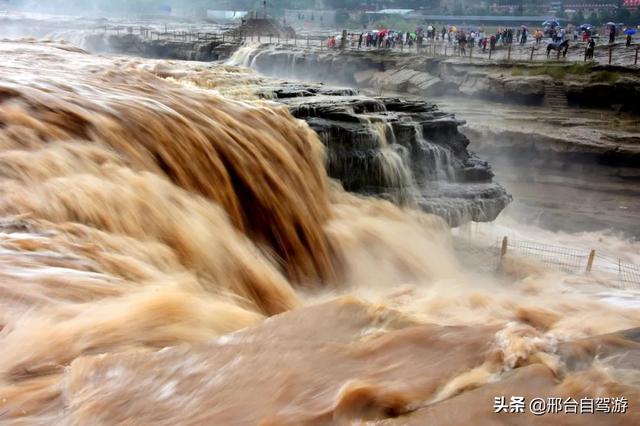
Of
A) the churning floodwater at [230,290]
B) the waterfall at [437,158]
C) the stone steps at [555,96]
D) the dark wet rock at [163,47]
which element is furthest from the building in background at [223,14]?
the churning floodwater at [230,290]

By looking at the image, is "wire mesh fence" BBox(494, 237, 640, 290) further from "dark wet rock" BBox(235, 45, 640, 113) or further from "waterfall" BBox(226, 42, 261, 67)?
"waterfall" BBox(226, 42, 261, 67)

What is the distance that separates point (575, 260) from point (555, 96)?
39.3 feet

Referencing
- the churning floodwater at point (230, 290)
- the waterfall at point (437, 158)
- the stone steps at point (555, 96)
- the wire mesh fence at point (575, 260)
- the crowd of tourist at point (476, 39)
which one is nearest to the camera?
the churning floodwater at point (230, 290)

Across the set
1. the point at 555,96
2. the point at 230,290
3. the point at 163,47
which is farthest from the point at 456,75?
the point at 230,290

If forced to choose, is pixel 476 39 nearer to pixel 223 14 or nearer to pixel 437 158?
pixel 437 158

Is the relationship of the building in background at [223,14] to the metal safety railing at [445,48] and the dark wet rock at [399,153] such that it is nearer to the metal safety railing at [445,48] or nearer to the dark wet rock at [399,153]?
the metal safety railing at [445,48]

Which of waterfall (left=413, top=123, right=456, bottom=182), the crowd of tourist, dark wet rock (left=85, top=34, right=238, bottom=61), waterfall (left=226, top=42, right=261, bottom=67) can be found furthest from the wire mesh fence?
dark wet rock (left=85, top=34, right=238, bottom=61)

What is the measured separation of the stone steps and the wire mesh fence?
10177 mm

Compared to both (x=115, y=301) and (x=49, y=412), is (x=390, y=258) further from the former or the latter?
(x=49, y=412)

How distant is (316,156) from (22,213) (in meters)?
4.23

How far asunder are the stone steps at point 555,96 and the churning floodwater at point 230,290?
44.2 feet

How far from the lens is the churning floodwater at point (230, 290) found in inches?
85.4

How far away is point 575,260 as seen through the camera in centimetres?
994

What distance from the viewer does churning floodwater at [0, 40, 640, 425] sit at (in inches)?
85.4
